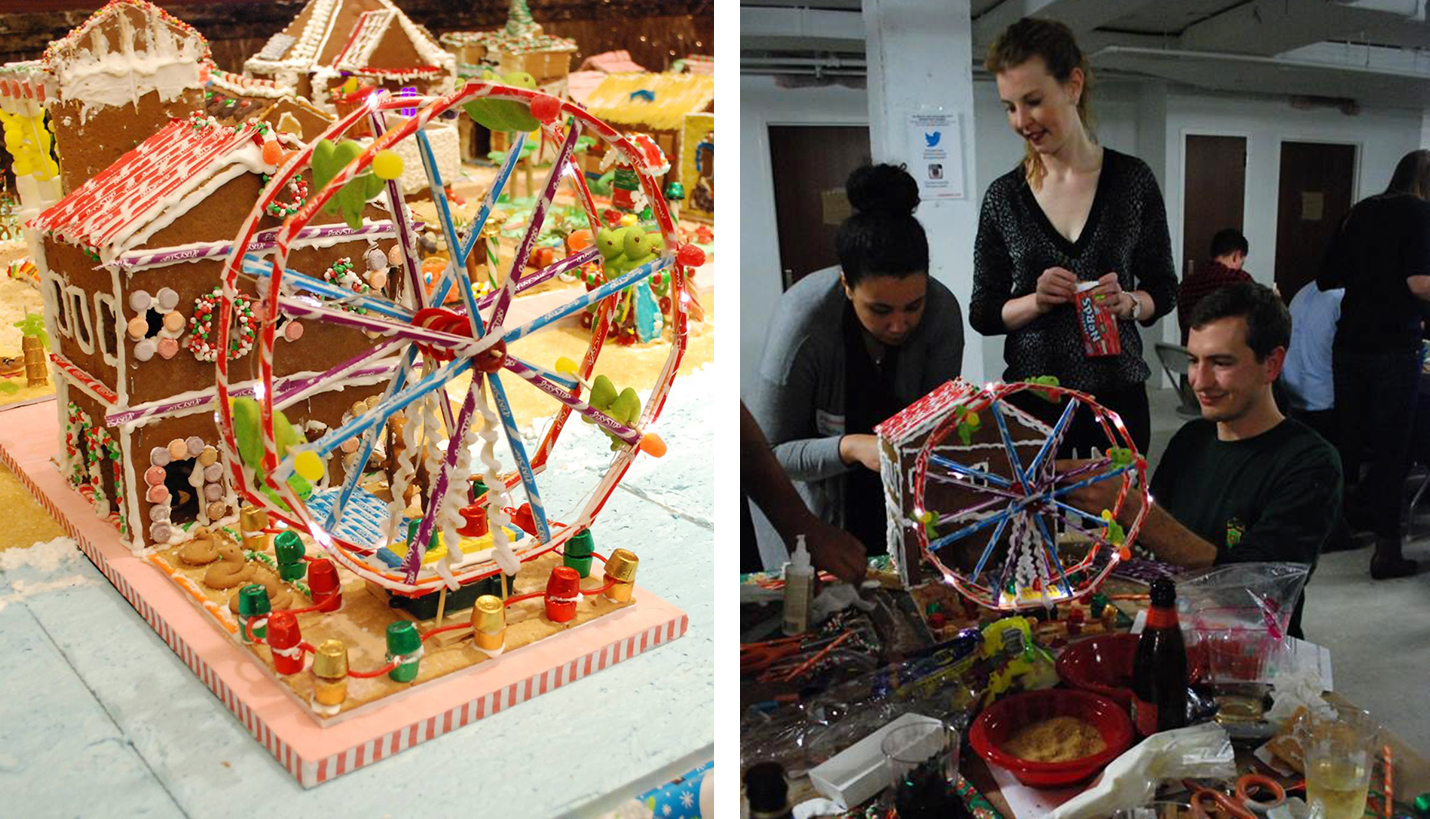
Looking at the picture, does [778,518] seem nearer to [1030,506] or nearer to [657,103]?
[1030,506]

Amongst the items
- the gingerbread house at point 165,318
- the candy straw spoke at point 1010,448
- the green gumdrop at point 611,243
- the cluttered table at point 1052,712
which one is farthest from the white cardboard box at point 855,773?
the gingerbread house at point 165,318

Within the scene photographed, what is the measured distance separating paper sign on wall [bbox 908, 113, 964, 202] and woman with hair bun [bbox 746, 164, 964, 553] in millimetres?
32

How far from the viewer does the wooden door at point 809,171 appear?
2.17m

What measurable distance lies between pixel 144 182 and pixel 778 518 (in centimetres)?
197

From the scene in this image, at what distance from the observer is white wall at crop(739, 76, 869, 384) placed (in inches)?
84.6

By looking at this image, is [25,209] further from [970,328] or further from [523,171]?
[970,328]

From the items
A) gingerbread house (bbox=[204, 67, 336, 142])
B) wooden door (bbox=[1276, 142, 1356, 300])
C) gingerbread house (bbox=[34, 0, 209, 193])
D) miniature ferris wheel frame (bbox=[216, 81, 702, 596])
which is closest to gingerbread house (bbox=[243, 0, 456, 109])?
gingerbread house (bbox=[204, 67, 336, 142])

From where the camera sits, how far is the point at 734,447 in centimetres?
236

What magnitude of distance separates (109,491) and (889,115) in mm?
2503

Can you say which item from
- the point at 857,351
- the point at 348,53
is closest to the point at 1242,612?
the point at 857,351

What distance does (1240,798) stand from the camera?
2.20 meters

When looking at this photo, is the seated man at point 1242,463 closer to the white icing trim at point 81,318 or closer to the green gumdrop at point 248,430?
the green gumdrop at point 248,430

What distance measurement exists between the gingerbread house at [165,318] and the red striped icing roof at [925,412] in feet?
5.31

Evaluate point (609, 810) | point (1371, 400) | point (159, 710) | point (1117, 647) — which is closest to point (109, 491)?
point (159, 710)
